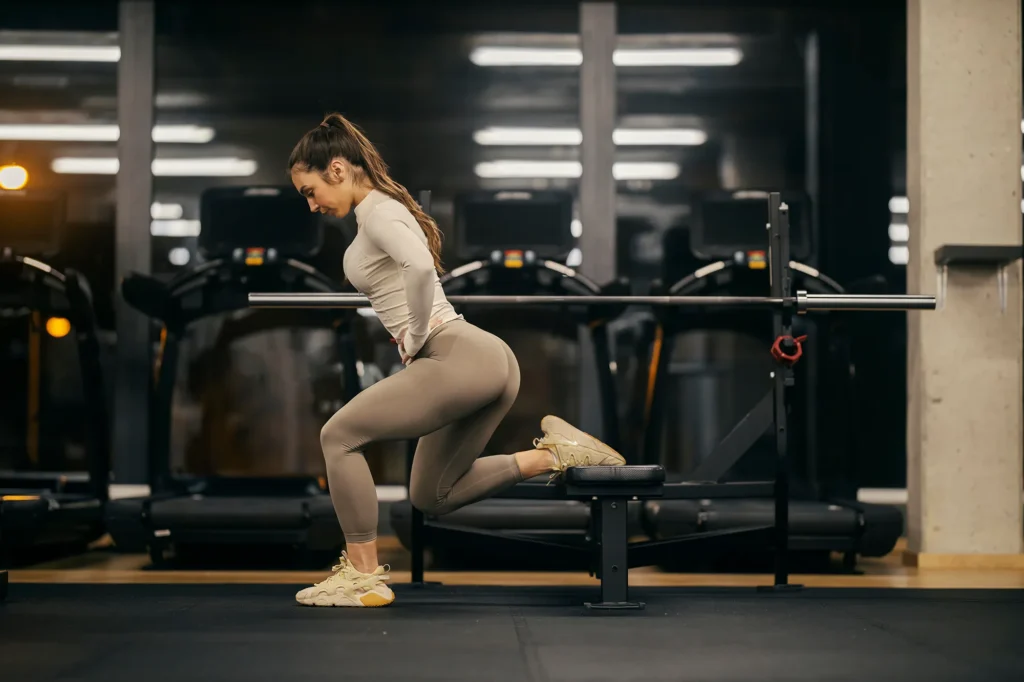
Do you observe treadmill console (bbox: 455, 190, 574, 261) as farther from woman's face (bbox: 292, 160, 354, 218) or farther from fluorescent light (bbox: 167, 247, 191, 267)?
woman's face (bbox: 292, 160, 354, 218)

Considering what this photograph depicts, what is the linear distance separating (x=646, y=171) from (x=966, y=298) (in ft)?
6.88

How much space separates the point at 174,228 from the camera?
19.4ft

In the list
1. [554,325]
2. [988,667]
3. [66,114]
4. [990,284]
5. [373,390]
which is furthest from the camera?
[66,114]

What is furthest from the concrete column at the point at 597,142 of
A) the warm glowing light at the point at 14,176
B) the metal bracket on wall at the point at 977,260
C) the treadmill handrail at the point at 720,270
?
the warm glowing light at the point at 14,176

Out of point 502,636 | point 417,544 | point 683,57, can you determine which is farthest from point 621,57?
point 502,636

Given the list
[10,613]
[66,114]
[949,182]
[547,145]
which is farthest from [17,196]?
[949,182]

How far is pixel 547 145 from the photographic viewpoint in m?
6.12

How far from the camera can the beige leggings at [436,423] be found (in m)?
2.99

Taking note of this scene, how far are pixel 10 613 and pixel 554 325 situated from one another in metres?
3.21

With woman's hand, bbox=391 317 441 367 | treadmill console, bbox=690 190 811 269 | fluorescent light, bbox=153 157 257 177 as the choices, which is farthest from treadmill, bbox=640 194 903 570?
fluorescent light, bbox=153 157 257 177

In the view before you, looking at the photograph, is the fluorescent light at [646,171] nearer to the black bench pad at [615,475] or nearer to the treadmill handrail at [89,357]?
the treadmill handrail at [89,357]

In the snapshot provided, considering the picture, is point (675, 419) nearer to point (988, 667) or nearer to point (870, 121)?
point (870, 121)

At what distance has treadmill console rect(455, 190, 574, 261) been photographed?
16.9ft

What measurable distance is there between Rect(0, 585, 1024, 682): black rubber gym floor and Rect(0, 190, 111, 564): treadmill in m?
1.03
